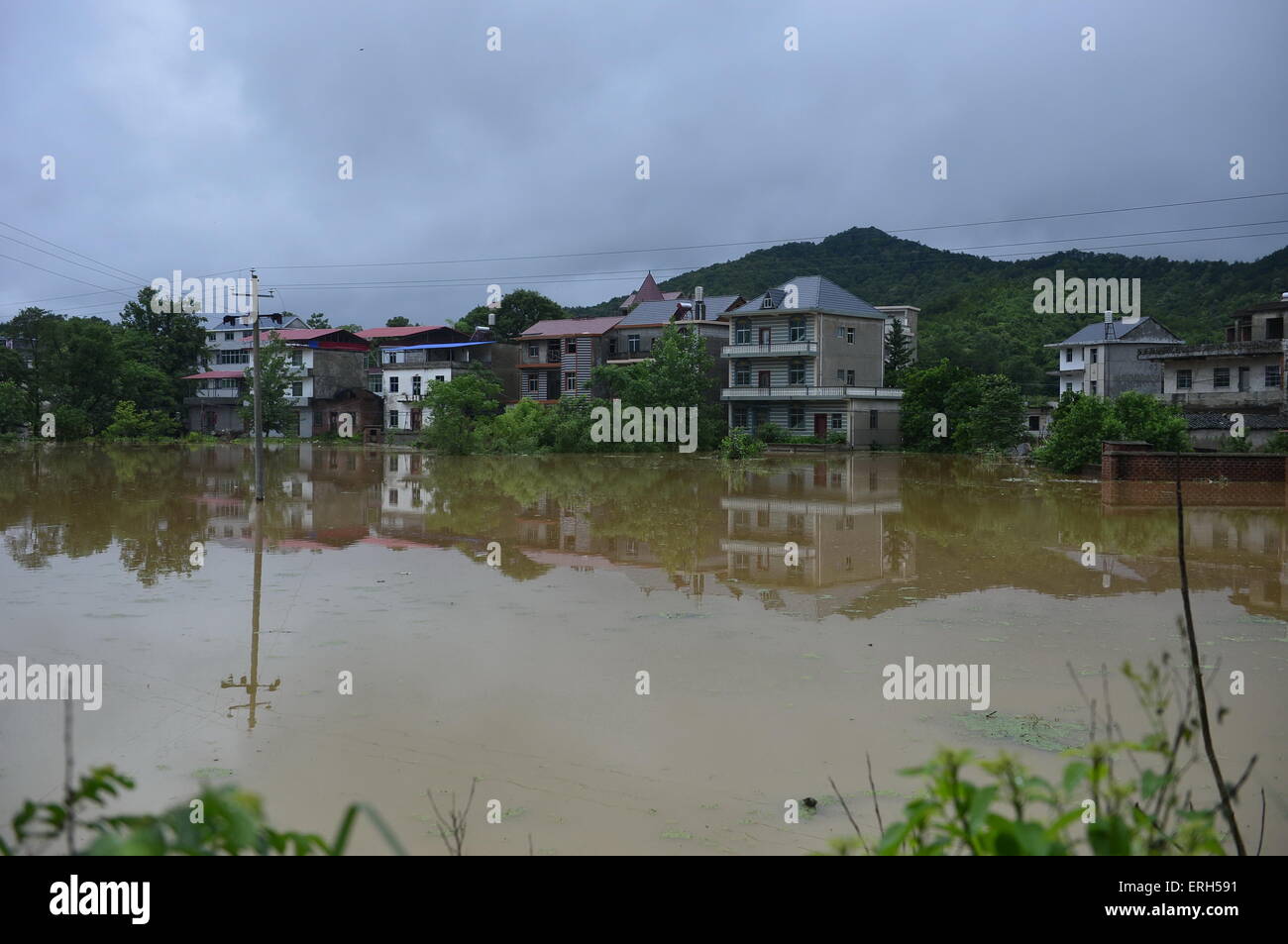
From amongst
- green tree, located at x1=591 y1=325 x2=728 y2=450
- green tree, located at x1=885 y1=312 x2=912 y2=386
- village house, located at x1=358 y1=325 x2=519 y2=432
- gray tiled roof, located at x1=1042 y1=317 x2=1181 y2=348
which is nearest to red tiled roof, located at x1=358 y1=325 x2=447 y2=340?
village house, located at x1=358 y1=325 x2=519 y2=432

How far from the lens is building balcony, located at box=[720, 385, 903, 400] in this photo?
56625mm

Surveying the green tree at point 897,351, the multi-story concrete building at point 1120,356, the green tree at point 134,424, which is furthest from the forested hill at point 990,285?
the green tree at point 134,424

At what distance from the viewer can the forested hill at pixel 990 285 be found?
67625mm

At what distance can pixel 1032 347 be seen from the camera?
72.1m

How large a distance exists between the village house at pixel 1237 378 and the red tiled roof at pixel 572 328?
34732 millimetres

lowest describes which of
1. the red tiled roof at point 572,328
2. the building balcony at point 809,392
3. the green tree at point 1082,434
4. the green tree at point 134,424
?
the green tree at point 1082,434

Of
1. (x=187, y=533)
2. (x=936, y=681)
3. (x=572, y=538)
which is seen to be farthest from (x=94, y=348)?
(x=936, y=681)

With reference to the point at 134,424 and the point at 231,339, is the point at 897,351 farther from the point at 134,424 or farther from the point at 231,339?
the point at 231,339

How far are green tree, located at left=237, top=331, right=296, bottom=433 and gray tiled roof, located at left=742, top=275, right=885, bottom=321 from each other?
31.6 m

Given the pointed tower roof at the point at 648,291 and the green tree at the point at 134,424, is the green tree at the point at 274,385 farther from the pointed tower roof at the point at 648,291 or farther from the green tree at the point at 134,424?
the pointed tower roof at the point at 648,291

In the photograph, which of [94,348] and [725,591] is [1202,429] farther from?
[94,348]

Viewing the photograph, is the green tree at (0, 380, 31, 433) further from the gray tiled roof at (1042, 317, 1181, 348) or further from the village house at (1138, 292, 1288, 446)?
the village house at (1138, 292, 1288, 446)
